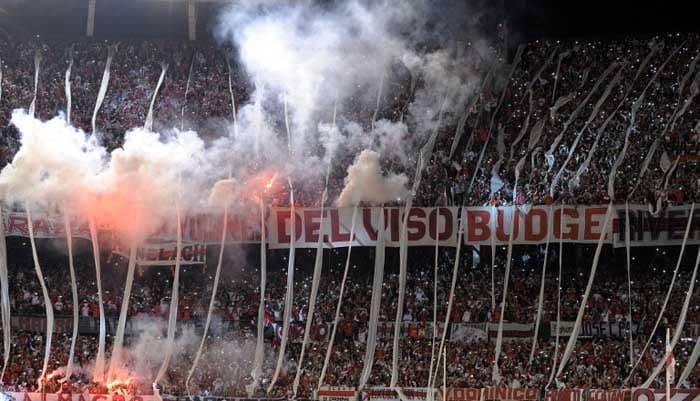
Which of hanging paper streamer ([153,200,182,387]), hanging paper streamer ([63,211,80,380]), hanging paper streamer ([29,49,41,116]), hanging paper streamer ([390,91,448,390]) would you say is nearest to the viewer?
hanging paper streamer ([390,91,448,390])

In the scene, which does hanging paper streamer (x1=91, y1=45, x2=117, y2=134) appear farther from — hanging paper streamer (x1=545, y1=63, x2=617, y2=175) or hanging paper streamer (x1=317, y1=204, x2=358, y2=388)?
hanging paper streamer (x1=545, y1=63, x2=617, y2=175)

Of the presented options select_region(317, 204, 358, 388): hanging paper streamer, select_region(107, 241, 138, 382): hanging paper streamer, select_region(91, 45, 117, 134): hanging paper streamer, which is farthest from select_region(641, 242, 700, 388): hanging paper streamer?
select_region(91, 45, 117, 134): hanging paper streamer

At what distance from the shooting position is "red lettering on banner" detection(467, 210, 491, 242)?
23.4 metres

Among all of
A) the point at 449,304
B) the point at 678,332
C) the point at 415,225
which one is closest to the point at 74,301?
the point at 415,225

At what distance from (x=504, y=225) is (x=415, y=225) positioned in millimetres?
1956

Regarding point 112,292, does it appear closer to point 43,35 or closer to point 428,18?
point 43,35

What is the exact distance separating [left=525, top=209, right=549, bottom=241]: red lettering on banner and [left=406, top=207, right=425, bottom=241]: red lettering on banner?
7.48ft

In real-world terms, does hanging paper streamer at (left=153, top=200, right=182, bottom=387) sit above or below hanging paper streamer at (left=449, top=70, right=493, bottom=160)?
below

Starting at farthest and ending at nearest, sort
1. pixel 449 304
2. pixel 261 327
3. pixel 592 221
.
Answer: pixel 592 221
pixel 261 327
pixel 449 304

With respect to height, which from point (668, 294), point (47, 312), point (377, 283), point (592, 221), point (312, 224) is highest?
point (592, 221)

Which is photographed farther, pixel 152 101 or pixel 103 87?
pixel 103 87

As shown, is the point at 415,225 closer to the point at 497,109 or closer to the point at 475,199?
the point at 475,199

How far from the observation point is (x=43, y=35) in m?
29.5

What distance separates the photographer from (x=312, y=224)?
23797 mm
